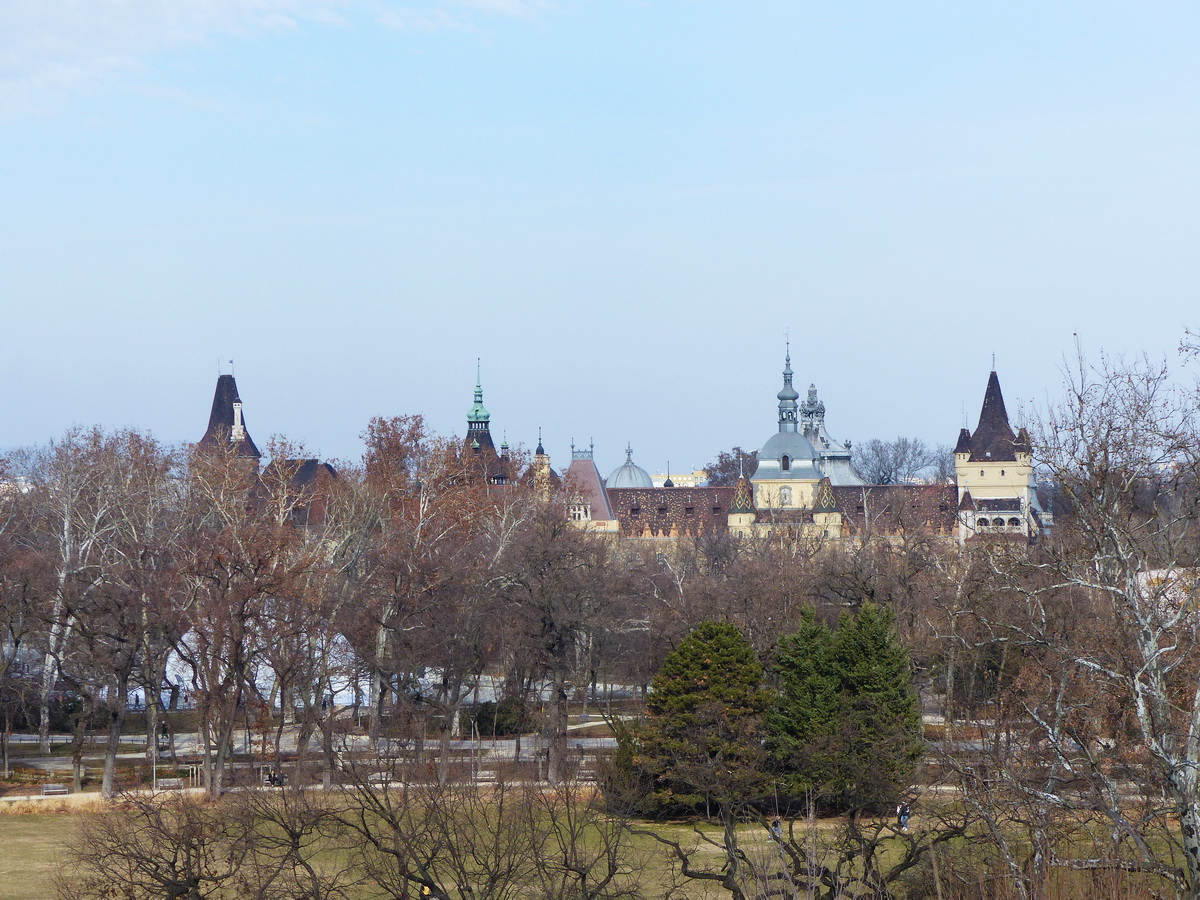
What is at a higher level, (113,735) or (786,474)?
(786,474)

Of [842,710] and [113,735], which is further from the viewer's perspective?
[113,735]

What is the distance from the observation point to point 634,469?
129 m

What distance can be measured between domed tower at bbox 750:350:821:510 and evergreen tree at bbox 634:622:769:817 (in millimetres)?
76932

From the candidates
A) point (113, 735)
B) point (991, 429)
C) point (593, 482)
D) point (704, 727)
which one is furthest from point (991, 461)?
point (113, 735)

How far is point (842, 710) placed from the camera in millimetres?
35531

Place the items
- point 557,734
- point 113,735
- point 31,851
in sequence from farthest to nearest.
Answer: point 557,734 → point 113,735 → point 31,851

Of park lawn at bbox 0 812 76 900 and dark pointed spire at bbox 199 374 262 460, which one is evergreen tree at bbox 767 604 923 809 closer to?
park lawn at bbox 0 812 76 900

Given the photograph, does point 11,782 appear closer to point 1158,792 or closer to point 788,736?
point 788,736

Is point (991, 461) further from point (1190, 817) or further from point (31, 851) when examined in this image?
point (1190, 817)

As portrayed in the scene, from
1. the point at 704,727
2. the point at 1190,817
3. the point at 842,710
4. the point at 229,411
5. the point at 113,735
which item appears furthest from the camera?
the point at 229,411

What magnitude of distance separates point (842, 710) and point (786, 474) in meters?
81.3

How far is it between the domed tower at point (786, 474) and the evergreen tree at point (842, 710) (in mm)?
76522

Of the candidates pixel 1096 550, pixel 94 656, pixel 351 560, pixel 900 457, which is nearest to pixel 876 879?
pixel 1096 550

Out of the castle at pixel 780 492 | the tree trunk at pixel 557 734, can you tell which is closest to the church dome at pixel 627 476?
the castle at pixel 780 492
